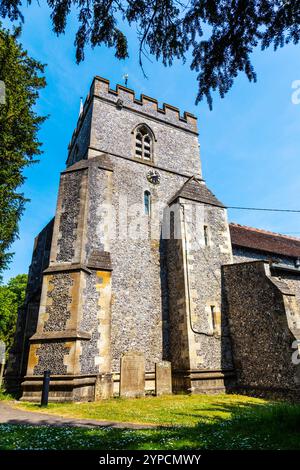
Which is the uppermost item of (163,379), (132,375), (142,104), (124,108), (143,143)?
(142,104)

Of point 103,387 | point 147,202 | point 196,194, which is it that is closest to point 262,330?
point 103,387

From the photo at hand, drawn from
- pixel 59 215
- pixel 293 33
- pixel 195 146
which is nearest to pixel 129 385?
pixel 59 215

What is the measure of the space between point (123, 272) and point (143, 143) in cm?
762

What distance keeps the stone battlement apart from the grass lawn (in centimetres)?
1426

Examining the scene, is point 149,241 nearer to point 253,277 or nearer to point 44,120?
point 253,277

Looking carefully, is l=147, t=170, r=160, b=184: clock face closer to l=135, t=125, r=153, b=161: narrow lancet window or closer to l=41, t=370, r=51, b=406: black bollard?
l=135, t=125, r=153, b=161: narrow lancet window

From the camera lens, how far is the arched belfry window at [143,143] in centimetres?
1512

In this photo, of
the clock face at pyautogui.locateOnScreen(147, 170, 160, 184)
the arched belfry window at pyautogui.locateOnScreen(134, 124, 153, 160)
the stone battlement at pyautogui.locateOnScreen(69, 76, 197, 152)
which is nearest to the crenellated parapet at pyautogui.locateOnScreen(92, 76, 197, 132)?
the stone battlement at pyautogui.locateOnScreen(69, 76, 197, 152)

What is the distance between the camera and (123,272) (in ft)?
37.6

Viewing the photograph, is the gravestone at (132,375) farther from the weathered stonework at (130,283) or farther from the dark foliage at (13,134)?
the dark foliage at (13,134)

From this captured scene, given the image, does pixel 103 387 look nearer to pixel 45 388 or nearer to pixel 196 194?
pixel 45 388

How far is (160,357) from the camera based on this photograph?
35.8ft

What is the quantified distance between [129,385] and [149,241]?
589cm

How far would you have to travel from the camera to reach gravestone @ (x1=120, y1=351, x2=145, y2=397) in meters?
8.73
